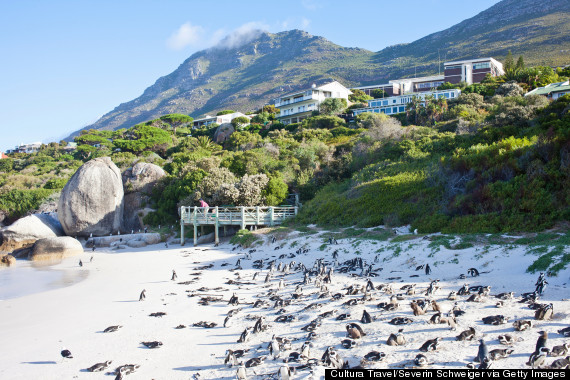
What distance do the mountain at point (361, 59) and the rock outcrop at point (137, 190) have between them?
67.8 metres

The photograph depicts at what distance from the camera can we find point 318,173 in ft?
105

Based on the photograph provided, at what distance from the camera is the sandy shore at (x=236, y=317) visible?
736 centimetres

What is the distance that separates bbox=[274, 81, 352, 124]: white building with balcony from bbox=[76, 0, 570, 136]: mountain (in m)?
35.8

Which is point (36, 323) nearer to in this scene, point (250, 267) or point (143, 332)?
point (143, 332)

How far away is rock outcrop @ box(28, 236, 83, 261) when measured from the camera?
2483 cm

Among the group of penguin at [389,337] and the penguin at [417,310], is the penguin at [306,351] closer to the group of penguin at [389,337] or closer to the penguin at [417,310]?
the group of penguin at [389,337]

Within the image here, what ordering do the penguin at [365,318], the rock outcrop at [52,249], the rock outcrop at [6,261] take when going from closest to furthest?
1. the penguin at [365,318]
2. the rock outcrop at [6,261]
3. the rock outcrop at [52,249]

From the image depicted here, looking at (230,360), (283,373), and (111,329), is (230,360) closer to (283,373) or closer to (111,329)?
(283,373)

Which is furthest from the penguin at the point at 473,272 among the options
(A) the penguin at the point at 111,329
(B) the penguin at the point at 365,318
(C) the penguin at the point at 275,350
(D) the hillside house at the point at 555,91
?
(D) the hillside house at the point at 555,91

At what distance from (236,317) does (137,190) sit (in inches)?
1092

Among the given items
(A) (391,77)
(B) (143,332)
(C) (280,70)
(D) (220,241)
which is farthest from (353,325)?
(C) (280,70)

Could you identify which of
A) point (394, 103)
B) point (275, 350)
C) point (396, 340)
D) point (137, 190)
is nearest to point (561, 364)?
point (396, 340)

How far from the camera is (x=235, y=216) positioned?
84.8 ft

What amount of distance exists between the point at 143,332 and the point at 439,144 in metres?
23.7
